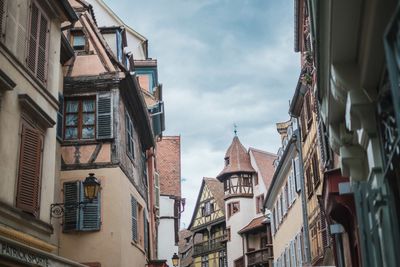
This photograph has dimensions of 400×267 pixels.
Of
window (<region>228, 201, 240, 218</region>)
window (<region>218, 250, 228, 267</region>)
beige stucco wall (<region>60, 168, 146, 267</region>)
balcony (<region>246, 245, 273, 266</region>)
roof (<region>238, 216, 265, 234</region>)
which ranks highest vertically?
window (<region>228, 201, 240, 218</region>)

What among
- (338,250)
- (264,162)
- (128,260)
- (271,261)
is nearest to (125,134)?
(128,260)

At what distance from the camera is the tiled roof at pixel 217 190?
5647 cm

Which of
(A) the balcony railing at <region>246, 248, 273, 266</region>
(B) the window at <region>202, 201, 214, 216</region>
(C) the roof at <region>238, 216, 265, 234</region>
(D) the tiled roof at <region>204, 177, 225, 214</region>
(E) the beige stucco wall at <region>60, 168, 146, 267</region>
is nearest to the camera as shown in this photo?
(E) the beige stucco wall at <region>60, 168, 146, 267</region>

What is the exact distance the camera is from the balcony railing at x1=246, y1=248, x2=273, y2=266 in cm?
4327

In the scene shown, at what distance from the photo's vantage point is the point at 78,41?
1858cm

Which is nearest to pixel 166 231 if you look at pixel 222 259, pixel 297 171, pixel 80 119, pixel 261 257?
pixel 261 257

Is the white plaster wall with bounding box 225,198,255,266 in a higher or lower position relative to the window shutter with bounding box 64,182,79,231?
higher

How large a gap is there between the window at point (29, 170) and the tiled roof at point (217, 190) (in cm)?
4439

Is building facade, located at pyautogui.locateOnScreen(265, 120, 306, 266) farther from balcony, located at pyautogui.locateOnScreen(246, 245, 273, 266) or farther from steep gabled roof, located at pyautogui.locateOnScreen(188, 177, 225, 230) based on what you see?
Answer: steep gabled roof, located at pyautogui.locateOnScreen(188, 177, 225, 230)

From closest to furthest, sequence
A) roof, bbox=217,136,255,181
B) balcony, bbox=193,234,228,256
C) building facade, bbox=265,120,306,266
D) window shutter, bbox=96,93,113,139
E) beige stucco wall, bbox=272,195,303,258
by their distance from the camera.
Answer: window shutter, bbox=96,93,113,139, building facade, bbox=265,120,306,266, beige stucco wall, bbox=272,195,303,258, roof, bbox=217,136,255,181, balcony, bbox=193,234,228,256

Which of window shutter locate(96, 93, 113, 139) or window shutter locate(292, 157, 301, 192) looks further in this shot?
window shutter locate(292, 157, 301, 192)

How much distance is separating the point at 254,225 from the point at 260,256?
263 cm

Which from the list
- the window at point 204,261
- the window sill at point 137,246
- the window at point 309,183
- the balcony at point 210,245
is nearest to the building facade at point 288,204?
the window at point 309,183

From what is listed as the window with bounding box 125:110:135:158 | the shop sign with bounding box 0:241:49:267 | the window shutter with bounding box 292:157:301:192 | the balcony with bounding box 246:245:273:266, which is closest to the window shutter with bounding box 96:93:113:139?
the window with bounding box 125:110:135:158
